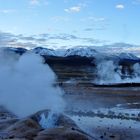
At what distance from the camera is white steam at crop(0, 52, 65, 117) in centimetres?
3242

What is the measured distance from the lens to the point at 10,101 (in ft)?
110

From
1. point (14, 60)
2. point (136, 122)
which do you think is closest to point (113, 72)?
point (14, 60)

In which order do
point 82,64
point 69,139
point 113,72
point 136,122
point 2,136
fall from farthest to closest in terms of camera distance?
point 82,64 < point 113,72 < point 136,122 < point 2,136 < point 69,139

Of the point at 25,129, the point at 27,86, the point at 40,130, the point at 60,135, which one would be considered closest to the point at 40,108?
the point at 27,86

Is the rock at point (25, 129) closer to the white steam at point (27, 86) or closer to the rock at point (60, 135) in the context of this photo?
the rock at point (60, 135)

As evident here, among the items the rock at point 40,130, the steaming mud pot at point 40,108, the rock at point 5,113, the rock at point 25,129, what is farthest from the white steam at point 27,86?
the rock at point 25,129

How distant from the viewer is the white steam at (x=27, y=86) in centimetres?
3242

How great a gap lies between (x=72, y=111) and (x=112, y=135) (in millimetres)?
10253

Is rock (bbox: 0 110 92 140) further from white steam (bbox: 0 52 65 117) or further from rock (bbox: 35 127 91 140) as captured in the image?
white steam (bbox: 0 52 65 117)

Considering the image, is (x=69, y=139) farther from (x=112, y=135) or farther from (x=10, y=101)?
(x=10, y=101)

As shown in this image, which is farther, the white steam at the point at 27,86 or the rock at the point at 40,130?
the white steam at the point at 27,86

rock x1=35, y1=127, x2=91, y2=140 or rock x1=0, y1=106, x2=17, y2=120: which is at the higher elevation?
rock x1=35, y1=127, x2=91, y2=140

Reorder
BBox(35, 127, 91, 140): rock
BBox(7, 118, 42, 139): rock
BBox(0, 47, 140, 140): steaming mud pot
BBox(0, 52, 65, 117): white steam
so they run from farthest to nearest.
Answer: BBox(0, 52, 65, 117): white steam → BBox(0, 47, 140, 140): steaming mud pot → BBox(7, 118, 42, 139): rock → BBox(35, 127, 91, 140): rock

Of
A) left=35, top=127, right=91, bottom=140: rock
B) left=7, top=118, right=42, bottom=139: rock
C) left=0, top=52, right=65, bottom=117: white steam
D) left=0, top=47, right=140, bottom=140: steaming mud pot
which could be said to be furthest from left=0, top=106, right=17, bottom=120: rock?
left=35, top=127, right=91, bottom=140: rock
